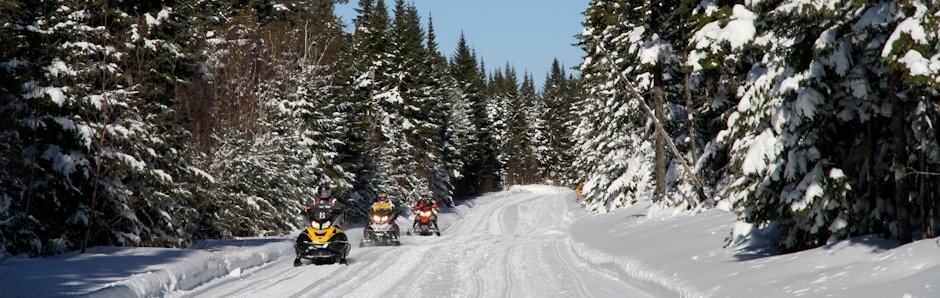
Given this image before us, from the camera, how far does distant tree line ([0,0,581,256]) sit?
44.8 feet

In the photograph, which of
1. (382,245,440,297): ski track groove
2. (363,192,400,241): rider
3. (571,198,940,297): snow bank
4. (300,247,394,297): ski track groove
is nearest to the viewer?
(571,198,940,297): snow bank

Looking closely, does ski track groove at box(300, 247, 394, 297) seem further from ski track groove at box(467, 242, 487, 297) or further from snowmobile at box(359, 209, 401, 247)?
snowmobile at box(359, 209, 401, 247)

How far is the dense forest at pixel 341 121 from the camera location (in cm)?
888

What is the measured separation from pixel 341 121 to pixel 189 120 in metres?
14.2

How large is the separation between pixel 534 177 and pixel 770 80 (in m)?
86.0

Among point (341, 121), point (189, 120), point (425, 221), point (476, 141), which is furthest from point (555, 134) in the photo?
point (189, 120)

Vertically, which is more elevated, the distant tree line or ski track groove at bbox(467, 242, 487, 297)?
the distant tree line

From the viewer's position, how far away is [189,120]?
1877 centimetres

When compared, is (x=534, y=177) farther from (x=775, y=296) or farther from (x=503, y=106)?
(x=775, y=296)

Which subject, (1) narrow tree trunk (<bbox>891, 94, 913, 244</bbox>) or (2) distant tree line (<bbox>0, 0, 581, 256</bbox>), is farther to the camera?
(2) distant tree line (<bbox>0, 0, 581, 256</bbox>)

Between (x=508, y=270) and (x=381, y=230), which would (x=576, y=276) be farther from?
(x=381, y=230)

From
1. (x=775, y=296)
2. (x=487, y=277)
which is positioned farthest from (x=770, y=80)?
(x=487, y=277)

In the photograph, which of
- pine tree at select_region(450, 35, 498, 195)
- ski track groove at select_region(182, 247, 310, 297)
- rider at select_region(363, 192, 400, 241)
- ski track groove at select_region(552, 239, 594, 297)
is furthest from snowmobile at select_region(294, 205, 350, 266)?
pine tree at select_region(450, 35, 498, 195)

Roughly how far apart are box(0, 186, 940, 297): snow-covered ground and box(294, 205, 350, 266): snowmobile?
32 cm
